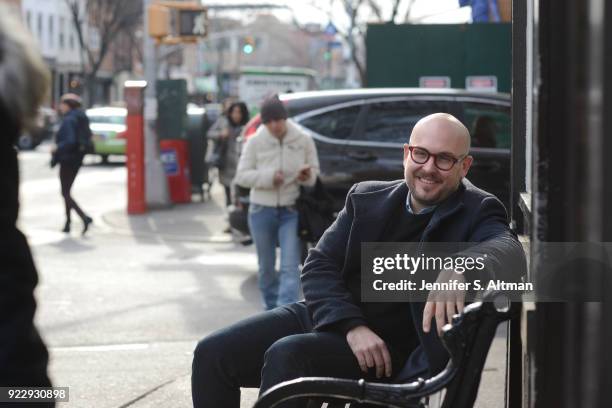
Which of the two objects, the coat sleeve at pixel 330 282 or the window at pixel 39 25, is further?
the window at pixel 39 25

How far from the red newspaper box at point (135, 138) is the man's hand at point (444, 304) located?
545 inches

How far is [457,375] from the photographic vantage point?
3113 mm

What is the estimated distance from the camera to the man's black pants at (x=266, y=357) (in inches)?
144

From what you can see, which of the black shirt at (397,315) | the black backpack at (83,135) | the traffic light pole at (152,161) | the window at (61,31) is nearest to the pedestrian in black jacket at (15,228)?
the black shirt at (397,315)

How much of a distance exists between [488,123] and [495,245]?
7132mm

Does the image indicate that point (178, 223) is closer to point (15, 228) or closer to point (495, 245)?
point (495, 245)

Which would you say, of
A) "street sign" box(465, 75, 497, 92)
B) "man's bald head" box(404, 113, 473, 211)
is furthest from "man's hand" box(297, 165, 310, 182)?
"street sign" box(465, 75, 497, 92)

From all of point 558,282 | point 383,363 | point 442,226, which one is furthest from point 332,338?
point 558,282

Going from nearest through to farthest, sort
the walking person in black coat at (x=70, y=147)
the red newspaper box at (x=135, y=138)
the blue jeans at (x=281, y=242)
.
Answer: the blue jeans at (x=281, y=242), the walking person in black coat at (x=70, y=147), the red newspaper box at (x=135, y=138)

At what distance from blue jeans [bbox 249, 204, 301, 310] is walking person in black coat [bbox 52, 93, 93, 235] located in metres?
6.76

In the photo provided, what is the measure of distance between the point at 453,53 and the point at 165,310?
7282 millimetres

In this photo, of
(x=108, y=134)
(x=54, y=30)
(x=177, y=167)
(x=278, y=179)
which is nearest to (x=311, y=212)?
(x=278, y=179)

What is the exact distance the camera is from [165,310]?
9.05 m

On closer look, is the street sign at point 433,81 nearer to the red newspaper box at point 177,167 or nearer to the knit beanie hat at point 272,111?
the red newspaper box at point 177,167
